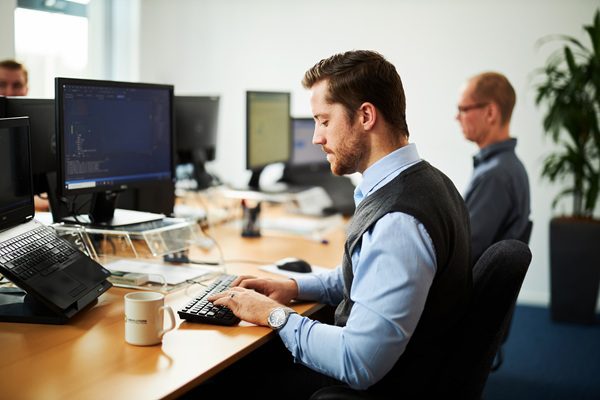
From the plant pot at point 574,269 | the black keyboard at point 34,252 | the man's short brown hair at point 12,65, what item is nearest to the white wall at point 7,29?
the man's short brown hair at point 12,65

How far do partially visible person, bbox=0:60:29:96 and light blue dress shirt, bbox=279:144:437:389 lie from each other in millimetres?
2617

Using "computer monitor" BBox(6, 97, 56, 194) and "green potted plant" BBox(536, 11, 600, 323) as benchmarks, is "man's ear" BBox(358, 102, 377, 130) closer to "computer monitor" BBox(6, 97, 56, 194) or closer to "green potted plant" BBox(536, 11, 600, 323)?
"computer monitor" BBox(6, 97, 56, 194)

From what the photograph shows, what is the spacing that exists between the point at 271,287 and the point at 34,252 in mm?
649

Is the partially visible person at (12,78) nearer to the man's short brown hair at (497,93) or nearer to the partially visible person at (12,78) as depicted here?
the partially visible person at (12,78)

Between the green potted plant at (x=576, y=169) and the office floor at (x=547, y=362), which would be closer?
the office floor at (x=547, y=362)

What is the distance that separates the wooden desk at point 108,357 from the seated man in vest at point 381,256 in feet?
0.45

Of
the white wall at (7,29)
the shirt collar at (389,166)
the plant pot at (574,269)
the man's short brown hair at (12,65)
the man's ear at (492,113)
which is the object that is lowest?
the plant pot at (574,269)

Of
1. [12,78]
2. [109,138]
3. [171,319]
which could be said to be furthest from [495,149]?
[12,78]

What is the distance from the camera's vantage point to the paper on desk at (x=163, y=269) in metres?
2.12

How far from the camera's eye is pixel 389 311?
142 cm

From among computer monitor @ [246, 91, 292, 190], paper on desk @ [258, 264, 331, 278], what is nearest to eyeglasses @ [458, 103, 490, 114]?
computer monitor @ [246, 91, 292, 190]

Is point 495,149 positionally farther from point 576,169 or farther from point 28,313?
point 28,313

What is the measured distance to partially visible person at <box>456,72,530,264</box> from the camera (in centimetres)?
273

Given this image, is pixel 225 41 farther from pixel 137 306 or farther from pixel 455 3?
pixel 137 306
